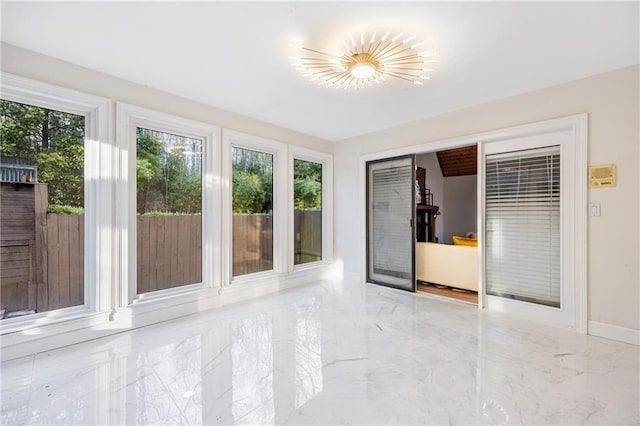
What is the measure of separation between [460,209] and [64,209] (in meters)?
8.32

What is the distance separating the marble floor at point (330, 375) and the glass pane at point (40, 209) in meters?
0.53

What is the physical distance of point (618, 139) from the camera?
2.56 meters

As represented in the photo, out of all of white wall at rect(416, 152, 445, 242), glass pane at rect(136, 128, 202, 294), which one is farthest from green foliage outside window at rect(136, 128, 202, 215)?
white wall at rect(416, 152, 445, 242)

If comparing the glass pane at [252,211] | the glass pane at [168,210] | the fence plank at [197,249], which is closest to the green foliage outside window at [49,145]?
the glass pane at [168,210]

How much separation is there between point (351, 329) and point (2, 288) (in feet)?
9.64

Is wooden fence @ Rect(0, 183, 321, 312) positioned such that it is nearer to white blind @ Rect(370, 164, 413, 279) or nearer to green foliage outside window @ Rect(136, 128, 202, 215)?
green foliage outside window @ Rect(136, 128, 202, 215)

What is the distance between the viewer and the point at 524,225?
3164 mm

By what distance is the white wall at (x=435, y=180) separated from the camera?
25.0 ft

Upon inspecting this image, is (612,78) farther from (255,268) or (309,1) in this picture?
(255,268)

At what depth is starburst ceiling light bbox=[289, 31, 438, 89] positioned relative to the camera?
6.99 feet

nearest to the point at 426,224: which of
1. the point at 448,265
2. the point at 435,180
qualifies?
the point at 435,180

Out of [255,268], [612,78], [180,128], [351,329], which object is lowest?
[351,329]

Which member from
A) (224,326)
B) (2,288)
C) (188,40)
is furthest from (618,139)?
(2,288)

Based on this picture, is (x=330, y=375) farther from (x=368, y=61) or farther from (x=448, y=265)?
(x=448, y=265)
